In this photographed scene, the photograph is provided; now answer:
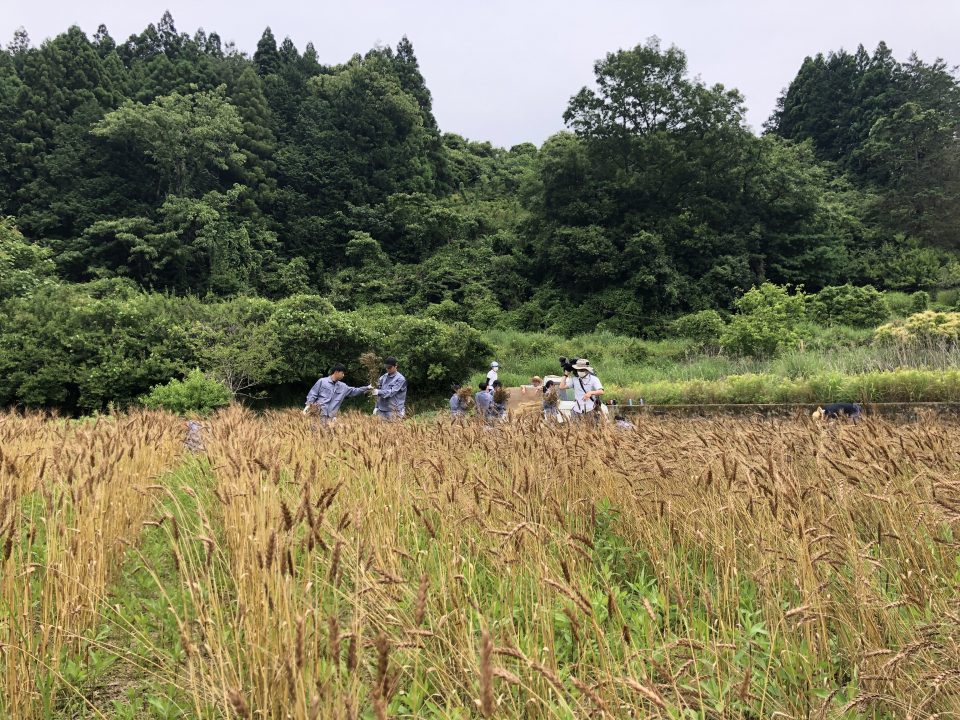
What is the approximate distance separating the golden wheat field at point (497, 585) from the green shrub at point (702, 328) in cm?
1888

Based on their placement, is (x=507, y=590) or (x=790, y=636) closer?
(x=790, y=636)

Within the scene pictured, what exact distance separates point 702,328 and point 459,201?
2186 centimetres

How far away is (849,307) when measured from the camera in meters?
23.8

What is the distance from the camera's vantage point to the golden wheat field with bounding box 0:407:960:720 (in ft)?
5.29

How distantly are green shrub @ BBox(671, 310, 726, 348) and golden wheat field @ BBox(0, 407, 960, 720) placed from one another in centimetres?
1888

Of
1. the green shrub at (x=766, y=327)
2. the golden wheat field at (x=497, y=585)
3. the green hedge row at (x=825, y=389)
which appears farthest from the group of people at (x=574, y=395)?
the green shrub at (x=766, y=327)

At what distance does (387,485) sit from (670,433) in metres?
2.27

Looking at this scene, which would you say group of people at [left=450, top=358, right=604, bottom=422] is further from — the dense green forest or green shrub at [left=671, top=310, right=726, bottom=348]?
green shrub at [left=671, top=310, right=726, bottom=348]

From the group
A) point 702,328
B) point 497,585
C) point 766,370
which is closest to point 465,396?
point 497,585

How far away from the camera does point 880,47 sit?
41.4 meters

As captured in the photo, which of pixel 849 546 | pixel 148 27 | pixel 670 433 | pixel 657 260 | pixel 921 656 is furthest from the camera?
pixel 148 27

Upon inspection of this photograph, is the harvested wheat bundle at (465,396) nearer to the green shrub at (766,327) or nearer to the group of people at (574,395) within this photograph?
the group of people at (574,395)

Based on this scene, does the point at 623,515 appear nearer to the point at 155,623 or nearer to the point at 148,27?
the point at 155,623

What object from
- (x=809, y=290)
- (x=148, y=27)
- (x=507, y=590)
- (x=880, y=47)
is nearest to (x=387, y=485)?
(x=507, y=590)
